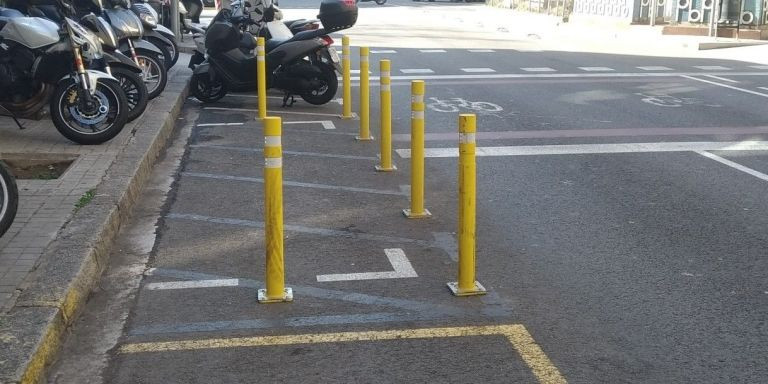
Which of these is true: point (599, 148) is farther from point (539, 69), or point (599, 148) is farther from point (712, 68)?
point (712, 68)

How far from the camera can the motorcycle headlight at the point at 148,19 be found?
1515cm

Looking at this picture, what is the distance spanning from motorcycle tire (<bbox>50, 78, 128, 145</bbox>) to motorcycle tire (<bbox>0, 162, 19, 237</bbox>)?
3.31 meters

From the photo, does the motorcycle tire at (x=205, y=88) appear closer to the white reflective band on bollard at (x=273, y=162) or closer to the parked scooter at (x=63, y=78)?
the parked scooter at (x=63, y=78)

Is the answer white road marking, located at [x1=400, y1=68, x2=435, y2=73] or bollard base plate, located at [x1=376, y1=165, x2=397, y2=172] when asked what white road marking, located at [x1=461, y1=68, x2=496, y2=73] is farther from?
bollard base plate, located at [x1=376, y1=165, x2=397, y2=172]

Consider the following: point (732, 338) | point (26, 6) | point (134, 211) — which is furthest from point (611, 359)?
point (26, 6)

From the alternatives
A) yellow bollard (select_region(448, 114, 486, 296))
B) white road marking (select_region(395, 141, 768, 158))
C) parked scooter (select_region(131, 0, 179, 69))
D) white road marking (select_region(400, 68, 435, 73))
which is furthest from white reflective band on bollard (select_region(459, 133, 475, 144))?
white road marking (select_region(400, 68, 435, 73))

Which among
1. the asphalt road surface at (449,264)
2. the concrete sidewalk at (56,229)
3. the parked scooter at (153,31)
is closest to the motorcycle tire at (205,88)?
the parked scooter at (153,31)

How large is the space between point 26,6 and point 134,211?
4319mm

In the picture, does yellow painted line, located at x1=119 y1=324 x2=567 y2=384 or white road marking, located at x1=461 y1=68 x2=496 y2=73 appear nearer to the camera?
yellow painted line, located at x1=119 y1=324 x2=567 y2=384

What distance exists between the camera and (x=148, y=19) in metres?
15.3

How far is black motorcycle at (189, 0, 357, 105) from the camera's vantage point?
44.6ft

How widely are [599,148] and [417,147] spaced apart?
403 centimetres

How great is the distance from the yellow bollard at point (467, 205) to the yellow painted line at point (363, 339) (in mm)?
557

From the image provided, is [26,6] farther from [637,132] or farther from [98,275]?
[637,132]
